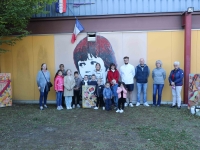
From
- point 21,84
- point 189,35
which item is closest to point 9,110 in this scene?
point 21,84

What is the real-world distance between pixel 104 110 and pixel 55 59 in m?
3.15

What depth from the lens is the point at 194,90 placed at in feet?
28.4

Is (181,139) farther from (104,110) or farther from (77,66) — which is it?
(77,66)

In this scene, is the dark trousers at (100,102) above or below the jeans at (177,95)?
below

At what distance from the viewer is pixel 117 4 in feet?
32.0

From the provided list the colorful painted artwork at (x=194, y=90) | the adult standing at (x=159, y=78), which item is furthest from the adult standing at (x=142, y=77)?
the colorful painted artwork at (x=194, y=90)

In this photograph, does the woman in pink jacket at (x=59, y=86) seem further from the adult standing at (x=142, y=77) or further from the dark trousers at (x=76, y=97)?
the adult standing at (x=142, y=77)

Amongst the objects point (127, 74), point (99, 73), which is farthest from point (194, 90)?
point (99, 73)

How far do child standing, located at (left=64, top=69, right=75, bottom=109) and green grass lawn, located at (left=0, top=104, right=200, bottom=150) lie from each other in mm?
471

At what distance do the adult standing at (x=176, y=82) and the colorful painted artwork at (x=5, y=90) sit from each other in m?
6.33

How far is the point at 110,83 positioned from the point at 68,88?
1578mm

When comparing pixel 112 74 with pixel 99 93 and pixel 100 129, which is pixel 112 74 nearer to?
pixel 99 93

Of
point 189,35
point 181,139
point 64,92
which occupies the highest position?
point 189,35

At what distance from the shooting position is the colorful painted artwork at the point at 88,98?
927 cm
